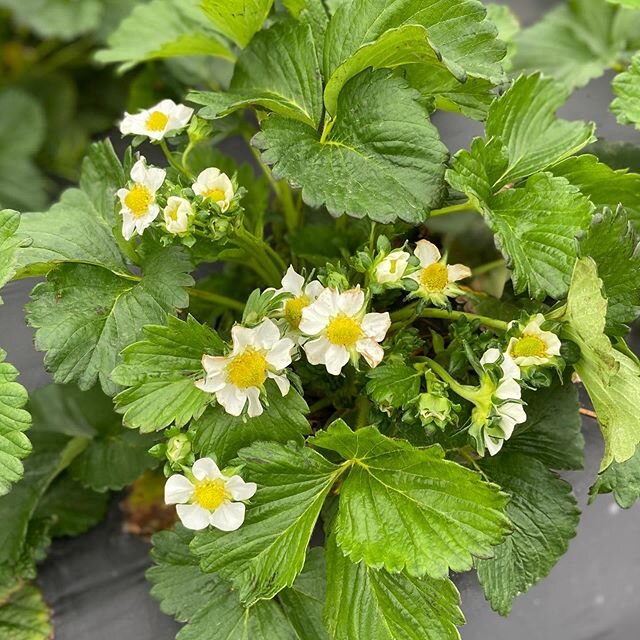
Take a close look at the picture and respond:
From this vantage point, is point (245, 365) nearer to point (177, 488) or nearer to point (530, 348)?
point (177, 488)

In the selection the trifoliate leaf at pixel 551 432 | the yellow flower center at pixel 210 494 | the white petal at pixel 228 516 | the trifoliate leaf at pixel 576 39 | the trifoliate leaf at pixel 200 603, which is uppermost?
the trifoliate leaf at pixel 576 39

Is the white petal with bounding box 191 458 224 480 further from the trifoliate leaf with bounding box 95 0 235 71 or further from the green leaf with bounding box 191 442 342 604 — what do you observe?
the trifoliate leaf with bounding box 95 0 235 71

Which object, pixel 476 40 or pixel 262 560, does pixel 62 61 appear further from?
pixel 262 560

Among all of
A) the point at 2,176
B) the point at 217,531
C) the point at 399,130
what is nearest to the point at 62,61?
the point at 2,176

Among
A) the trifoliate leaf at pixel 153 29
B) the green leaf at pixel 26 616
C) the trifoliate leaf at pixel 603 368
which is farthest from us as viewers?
the trifoliate leaf at pixel 153 29

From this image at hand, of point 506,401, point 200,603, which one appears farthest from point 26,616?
point 506,401

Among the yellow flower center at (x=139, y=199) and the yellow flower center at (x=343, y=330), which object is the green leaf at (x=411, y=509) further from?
the yellow flower center at (x=139, y=199)

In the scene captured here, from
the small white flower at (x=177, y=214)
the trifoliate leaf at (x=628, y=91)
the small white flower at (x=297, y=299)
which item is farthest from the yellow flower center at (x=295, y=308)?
the trifoliate leaf at (x=628, y=91)
